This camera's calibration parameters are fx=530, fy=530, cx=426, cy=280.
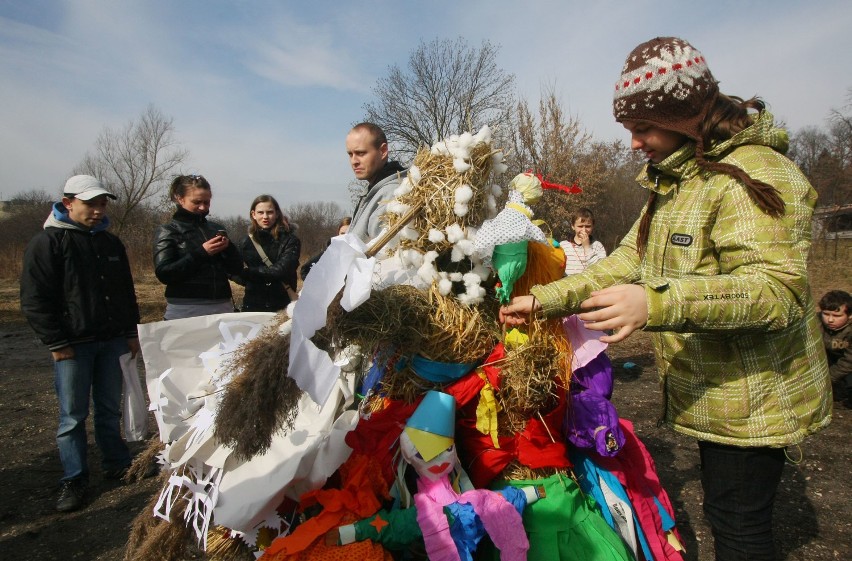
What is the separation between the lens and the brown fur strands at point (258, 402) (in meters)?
1.69

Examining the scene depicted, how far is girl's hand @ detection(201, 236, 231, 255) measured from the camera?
13.1 feet

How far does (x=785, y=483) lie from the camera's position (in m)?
3.36

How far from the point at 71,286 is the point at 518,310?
323 cm

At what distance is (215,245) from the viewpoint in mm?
4031

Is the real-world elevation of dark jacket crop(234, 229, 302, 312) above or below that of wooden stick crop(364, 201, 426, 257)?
below

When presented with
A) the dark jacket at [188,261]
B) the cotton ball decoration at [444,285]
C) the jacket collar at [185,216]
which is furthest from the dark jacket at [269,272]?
the cotton ball decoration at [444,285]

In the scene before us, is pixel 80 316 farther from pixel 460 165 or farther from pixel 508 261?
pixel 508 261

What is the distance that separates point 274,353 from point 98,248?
9.17ft

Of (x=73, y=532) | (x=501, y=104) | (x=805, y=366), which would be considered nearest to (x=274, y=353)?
(x=805, y=366)

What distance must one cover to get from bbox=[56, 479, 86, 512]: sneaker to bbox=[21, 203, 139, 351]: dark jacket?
889mm

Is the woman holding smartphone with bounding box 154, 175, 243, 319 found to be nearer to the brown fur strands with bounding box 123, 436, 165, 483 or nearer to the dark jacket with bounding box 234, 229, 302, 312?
the dark jacket with bounding box 234, 229, 302, 312

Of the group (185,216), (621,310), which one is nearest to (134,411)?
(185,216)

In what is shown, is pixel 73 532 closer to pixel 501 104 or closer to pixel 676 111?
pixel 676 111

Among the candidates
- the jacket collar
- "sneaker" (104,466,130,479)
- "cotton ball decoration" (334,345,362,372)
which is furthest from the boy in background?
"sneaker" (104,466,130,479)
